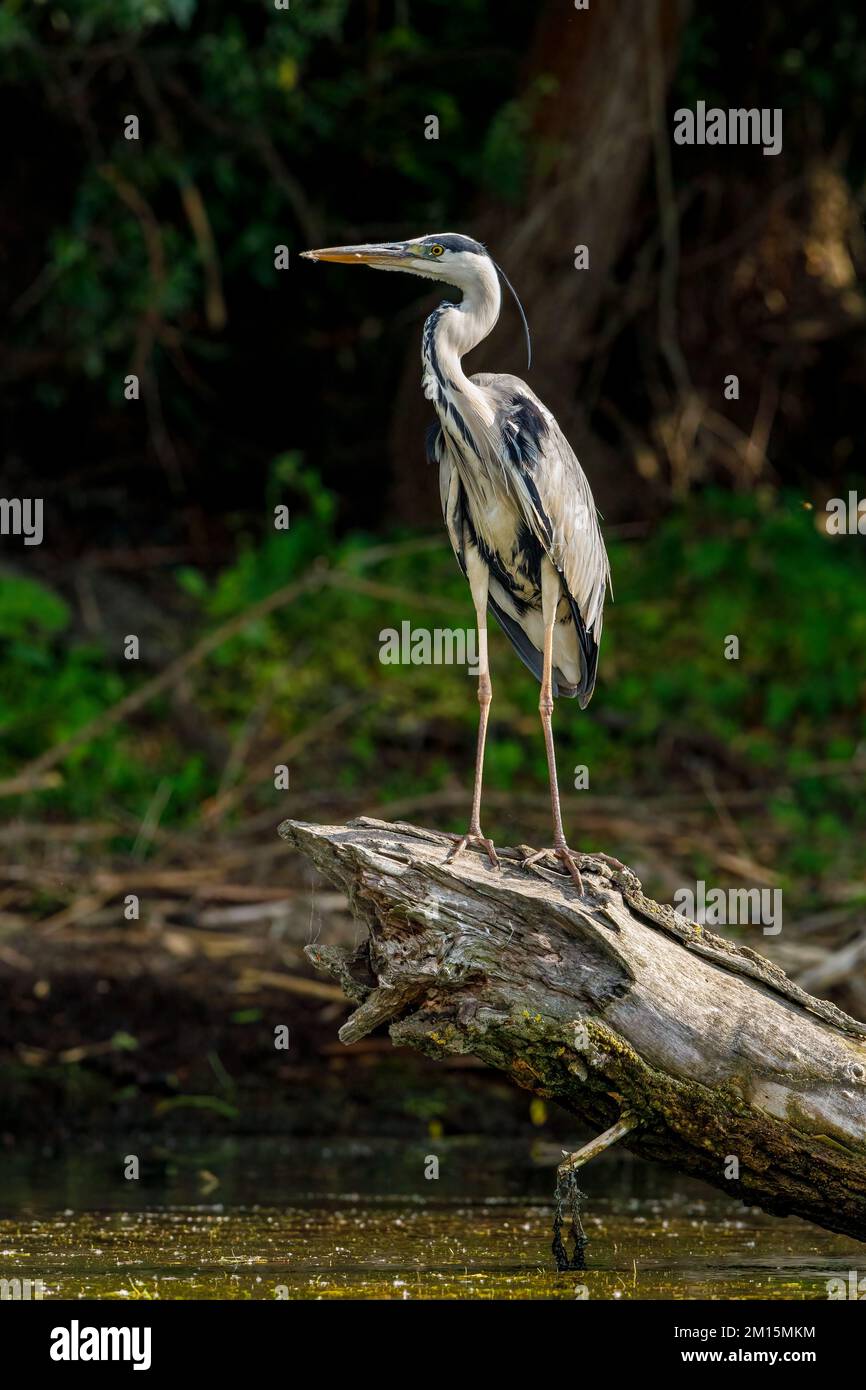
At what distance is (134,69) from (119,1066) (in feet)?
22.4

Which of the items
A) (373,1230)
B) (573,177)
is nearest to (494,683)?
(573,177)

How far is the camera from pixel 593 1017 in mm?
5121

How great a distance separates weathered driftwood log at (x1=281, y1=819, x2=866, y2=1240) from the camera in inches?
202

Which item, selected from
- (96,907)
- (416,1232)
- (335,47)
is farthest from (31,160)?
(416,1232)

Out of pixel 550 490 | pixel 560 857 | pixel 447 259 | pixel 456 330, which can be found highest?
pixel 447 259

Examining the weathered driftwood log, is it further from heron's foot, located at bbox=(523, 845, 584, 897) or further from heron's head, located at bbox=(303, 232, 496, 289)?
heron's head, located at bbox=(303, 232, 496, 289)

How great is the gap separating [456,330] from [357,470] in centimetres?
816

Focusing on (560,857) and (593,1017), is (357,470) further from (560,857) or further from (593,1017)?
(593,1017)

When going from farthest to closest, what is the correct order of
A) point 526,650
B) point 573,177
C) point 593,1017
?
point 573,177 < point 526,650 < point 593,1017

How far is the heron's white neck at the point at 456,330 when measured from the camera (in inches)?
242

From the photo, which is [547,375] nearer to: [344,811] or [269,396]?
[269,396]

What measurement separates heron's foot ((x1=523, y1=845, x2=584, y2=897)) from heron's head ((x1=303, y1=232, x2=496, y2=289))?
1968 mm

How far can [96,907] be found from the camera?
9625 millimetres

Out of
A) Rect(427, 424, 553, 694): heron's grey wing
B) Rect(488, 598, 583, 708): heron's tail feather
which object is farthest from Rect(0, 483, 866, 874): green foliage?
Rect(427, 424, 553, 694): heron's grey wing
